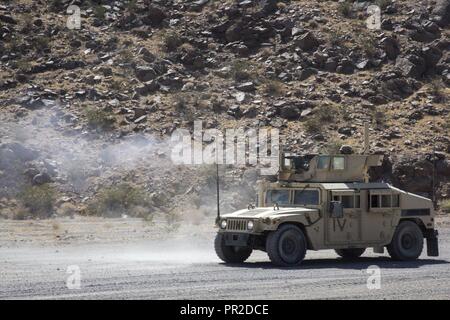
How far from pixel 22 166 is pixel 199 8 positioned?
58.4ft

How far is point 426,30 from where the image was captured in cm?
5041

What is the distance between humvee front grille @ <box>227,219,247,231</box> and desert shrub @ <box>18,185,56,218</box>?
17091 mm

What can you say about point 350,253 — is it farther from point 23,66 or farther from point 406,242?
point 23,66

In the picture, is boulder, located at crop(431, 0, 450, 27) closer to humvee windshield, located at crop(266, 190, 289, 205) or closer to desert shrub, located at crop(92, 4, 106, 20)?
Result: desert shrub, located at crop(92, 4, 106, 20)

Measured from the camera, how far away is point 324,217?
19.4 meters

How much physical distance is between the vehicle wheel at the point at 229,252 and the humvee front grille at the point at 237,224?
0.40m

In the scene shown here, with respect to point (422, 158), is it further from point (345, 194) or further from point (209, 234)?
point (345, 194)

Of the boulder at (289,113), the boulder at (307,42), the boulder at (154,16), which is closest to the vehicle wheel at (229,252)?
the boulder at (289,113)
